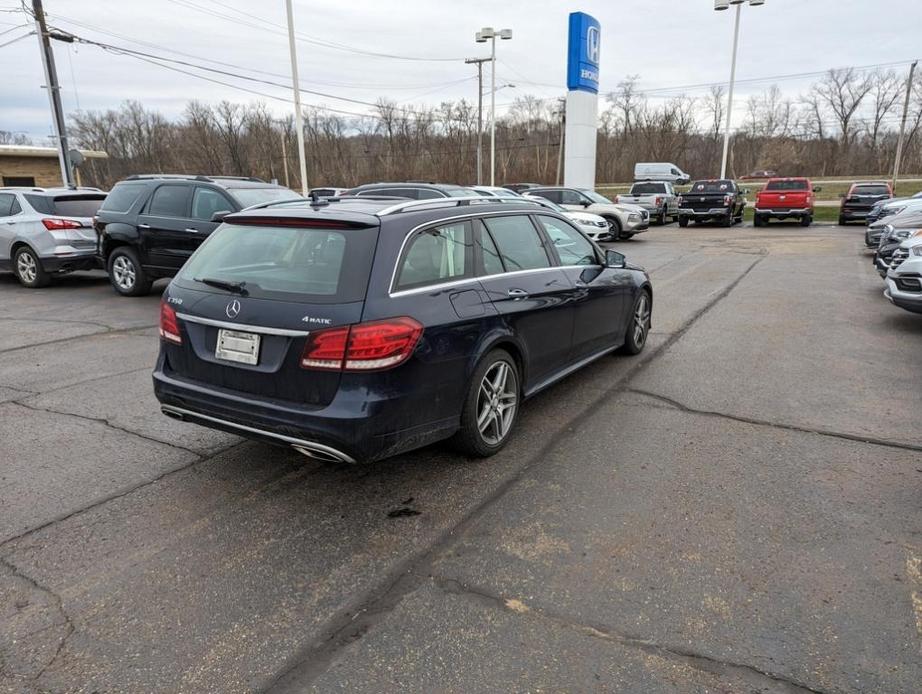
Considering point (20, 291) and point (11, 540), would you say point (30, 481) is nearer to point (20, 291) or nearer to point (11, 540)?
point (11, 540)

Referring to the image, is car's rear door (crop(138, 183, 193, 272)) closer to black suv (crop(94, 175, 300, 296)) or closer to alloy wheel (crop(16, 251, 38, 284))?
black suv (crop(94, 175, 300, 296))

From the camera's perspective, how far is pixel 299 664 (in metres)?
2.41

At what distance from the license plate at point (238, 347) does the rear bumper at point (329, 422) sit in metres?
0.20

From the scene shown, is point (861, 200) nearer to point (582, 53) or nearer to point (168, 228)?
point (582, 53)

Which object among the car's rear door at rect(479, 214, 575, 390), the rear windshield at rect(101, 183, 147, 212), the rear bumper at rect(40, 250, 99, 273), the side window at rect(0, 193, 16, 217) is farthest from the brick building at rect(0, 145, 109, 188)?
the car's rear door at rect(479, 214, 575, 390)

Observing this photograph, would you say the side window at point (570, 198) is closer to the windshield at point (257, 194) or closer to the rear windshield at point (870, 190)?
the windshield at point (257, 194)

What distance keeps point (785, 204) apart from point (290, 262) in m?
25.4

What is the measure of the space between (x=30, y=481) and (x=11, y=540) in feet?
2.49

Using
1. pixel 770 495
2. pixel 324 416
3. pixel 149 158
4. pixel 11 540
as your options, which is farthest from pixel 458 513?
pixel 149 158

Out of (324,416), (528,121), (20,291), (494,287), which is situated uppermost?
(528,121)

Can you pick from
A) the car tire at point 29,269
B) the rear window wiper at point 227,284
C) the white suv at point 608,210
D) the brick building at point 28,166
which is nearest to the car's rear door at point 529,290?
the rear window wiper at point 227,284

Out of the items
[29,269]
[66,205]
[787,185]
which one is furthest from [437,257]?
[787,185]

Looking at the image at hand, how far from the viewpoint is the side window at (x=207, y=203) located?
9.38 metres

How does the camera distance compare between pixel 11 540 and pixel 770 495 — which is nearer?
pixel 11 540
